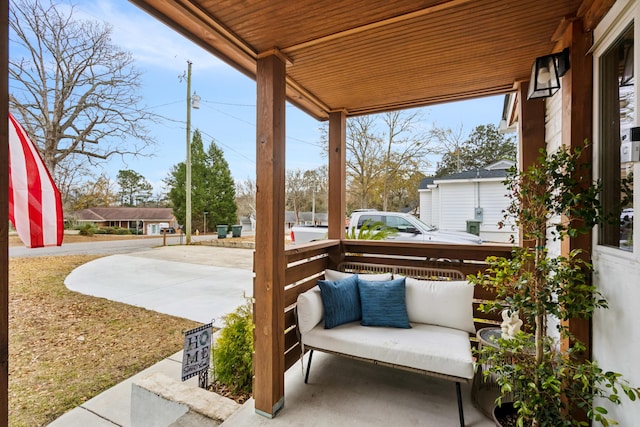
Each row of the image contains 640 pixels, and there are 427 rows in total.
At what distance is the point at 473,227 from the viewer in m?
3.76

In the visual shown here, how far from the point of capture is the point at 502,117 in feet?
11.9

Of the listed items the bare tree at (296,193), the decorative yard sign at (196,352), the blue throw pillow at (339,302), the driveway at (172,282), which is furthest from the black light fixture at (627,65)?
the bare tree at (296,193)

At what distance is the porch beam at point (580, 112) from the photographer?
1.50m

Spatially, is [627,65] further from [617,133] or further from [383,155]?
[383,155]

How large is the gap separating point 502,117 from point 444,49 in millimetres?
2229

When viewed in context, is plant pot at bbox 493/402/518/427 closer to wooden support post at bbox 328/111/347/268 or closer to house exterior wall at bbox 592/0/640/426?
house exterior wall at bbox 592/0/640/426

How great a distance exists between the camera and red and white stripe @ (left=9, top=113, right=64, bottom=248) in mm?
1837

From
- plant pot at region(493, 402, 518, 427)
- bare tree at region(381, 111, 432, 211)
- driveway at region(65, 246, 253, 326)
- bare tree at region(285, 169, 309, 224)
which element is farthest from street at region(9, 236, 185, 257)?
plant pot at region(493, 402, 518, 427)

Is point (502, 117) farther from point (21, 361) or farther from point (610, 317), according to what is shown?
point (21, 361)

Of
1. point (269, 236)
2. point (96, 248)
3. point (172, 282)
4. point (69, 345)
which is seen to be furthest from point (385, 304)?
point (96, 248)

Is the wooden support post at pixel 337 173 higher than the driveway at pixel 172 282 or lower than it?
higher

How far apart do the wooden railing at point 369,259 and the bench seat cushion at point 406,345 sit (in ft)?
1.01

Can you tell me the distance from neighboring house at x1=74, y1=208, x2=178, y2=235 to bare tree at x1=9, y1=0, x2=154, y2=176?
300 cm

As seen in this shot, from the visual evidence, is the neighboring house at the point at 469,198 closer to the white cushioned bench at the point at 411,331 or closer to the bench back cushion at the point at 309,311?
the white cushioned bench at the point at 411,331
